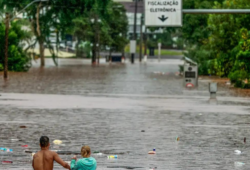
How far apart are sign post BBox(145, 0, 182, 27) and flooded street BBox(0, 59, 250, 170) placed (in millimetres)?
6320

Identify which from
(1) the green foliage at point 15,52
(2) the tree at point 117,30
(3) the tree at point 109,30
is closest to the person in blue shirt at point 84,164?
(1) the green foliage at point 15,52

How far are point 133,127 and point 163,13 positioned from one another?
Result: 19808mm

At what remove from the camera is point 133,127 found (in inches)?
751

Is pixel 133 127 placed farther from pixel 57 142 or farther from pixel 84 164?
pixel 84 164

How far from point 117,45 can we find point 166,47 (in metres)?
49.4

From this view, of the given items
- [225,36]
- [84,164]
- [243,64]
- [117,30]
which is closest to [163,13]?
[243,64]

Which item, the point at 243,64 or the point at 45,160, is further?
the point at 243,64

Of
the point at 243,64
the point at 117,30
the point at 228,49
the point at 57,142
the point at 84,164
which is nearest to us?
the point at 84,164

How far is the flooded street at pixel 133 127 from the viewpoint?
13.5 metres

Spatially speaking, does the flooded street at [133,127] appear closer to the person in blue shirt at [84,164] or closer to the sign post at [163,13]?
the person in blue shirt at [84,164]

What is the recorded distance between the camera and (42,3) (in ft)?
221

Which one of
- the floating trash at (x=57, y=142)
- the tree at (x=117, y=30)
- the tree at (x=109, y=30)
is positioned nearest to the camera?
the floating trash at (x=57, y=142)

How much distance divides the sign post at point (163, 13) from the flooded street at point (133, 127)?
6320mm

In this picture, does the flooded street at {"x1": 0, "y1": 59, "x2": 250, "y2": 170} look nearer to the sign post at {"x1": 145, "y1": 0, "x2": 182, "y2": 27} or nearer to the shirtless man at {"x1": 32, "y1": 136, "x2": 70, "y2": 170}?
the shirtless man at {"x1": 32, "y1": 136, "x2": 70, "y2": 170}
